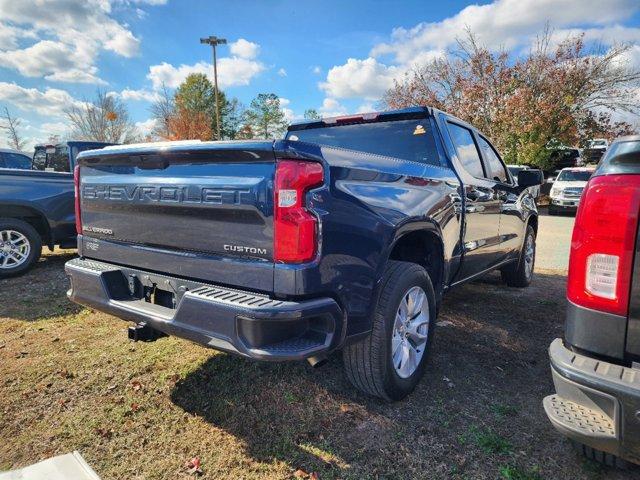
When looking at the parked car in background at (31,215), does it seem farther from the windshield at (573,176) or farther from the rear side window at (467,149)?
the windshield at (573,176)

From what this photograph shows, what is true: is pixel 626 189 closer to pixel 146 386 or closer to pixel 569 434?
pixel 569 434

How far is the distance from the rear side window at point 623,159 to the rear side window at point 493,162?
2.82 metres

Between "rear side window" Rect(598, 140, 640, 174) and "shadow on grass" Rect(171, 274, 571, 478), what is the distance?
156 centimetres

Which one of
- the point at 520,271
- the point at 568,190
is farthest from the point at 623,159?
the point at 568,190

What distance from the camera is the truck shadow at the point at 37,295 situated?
446 centimetres

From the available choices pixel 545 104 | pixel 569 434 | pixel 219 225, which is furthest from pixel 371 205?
pixel 545 104

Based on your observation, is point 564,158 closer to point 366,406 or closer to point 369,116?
point 369,116

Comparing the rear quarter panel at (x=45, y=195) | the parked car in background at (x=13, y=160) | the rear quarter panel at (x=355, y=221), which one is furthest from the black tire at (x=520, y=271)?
the parked car in background at (x=13, y=160)

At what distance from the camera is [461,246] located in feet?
11.8

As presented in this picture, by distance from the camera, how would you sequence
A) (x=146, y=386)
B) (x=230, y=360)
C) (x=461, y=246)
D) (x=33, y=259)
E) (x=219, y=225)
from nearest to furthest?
1. (x=219, y=225)
2. (x=146, y=386)
3. (x=230, y=360)
4. (x=461, y=246)
5. (x=33, y=259)

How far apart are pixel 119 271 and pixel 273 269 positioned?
1255mm

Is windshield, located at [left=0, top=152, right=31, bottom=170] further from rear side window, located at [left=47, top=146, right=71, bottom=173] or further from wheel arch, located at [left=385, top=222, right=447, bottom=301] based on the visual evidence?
wheel arch, located at [left=385, top=222, right=447, bottom=301]

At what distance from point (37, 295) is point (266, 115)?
142 feet

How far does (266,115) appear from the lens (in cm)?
4578
